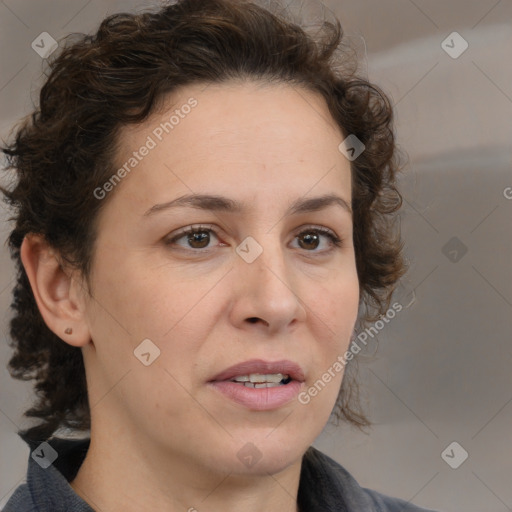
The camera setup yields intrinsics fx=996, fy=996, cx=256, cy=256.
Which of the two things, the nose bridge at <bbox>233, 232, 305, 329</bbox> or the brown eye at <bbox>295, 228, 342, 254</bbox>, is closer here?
the nose bridge at <bbox>233, 232, 305, 329</bbox>

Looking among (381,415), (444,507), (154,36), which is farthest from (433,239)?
(154,36)

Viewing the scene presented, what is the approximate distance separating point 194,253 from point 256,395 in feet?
0.90

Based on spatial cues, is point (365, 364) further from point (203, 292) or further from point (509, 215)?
point (203, 292)

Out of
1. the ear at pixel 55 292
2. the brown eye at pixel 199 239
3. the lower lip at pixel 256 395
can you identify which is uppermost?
the ear at pixel 55 292

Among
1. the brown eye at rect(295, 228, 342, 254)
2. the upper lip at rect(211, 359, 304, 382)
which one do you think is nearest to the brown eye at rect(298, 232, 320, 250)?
the brown eye at rect(295, 228, 342, 254)

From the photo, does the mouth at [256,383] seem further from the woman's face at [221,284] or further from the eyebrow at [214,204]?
the eyebrow at [214,204]

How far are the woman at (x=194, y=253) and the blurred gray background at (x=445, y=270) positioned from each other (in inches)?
28.1

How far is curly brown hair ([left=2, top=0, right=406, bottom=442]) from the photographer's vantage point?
190 cm

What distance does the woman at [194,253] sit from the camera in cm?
173

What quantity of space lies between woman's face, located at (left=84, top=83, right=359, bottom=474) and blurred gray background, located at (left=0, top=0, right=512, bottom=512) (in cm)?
100

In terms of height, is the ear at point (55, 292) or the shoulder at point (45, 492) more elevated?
the ear at point (55, 292)

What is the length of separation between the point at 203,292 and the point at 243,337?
0.35 ft

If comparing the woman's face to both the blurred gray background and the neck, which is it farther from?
the blurred gray background

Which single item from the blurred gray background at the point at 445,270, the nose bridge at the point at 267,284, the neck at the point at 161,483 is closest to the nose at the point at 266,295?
the nose bridge at the point at 267,284
